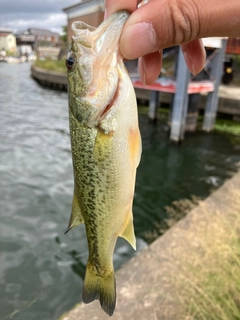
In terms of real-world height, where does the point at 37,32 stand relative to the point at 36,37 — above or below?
above

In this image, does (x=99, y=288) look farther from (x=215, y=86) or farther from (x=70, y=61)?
(x=215, y=86)

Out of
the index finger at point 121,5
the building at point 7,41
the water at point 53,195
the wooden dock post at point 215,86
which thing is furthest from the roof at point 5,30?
the index finger at point 121,5

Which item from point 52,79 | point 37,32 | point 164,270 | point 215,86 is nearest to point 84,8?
point 215,86

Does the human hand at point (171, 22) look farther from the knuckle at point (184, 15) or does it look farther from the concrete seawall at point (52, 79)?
the concrete seawall at point (52, 79)

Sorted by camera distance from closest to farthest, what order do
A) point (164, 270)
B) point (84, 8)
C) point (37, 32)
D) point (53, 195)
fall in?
point (164, 270) < point (53, 195) < point (84, 8) < point (37, 32)

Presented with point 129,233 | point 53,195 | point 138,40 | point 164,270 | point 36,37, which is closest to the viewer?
point 138,40

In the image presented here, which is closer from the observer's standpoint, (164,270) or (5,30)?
(164,270)

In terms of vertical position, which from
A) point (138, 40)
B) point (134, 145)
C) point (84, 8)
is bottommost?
point (84, 8)
